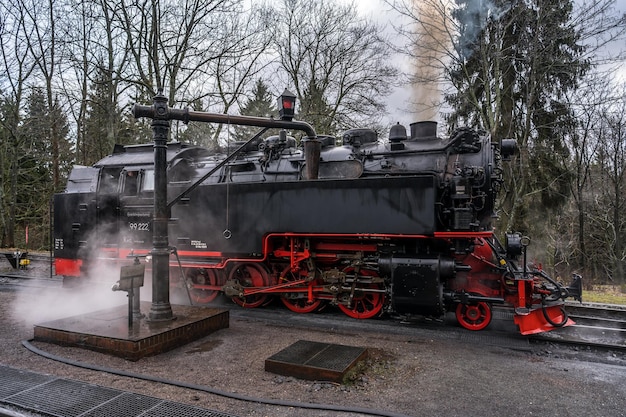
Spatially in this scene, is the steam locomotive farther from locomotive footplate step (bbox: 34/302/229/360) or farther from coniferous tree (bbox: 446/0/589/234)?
coniferous tree (bbox: 446/0/589/234)

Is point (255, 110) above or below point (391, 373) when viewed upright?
above

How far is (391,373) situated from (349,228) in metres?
2.50

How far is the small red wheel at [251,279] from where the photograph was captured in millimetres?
7699

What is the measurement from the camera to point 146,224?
841 cm

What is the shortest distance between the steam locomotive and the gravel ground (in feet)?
2.07

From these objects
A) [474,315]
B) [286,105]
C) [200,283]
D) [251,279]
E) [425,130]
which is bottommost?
[474,315]

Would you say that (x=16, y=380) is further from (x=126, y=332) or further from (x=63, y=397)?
(x=126, y=332)

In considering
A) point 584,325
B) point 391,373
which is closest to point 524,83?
point 584,325

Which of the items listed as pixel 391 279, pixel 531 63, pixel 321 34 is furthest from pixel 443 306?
pixel 321 34

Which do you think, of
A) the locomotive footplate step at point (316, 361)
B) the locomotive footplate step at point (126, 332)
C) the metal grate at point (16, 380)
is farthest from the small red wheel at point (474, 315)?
the metal grate at point (16, 380)

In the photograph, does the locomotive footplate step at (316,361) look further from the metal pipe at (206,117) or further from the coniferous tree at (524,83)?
the coniferous tree at (524,83)

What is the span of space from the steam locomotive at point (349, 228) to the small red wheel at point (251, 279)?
2 centimetres

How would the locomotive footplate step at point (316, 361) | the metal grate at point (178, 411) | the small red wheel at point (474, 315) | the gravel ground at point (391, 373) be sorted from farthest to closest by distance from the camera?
the small red wheel at point (474, 315) → the locomotive footplate step at point (316, 361) → the gravel ground at point (391, 373) → the metal grate at point (178, 411)

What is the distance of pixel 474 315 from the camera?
21.2 feet
